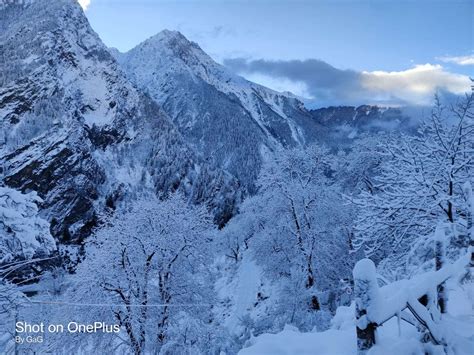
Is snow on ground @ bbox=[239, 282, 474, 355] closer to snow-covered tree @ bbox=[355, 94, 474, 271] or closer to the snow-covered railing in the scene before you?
the snow-covered railing

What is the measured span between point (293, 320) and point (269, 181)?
25.8 feet

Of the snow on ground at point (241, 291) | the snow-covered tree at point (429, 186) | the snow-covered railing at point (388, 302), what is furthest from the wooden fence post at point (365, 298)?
the snow on ground at point (241, 291)

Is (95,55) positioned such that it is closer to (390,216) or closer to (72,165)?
(72,165)

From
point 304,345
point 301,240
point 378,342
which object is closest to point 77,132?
point 301,240

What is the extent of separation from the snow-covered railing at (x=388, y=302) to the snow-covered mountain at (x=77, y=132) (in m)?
80.0

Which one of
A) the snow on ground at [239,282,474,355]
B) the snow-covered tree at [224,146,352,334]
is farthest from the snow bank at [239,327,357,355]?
the snow-covered tree at [224,146,352,334]

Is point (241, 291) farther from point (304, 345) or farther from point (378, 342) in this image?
point (378, 342)

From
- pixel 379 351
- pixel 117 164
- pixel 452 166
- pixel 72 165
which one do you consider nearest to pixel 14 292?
pixel 379 351

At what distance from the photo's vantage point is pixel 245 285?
36344 millimetres

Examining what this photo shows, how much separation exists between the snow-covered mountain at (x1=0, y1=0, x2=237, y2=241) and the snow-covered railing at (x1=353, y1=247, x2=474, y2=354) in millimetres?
79969

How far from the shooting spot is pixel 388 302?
13.4 ft

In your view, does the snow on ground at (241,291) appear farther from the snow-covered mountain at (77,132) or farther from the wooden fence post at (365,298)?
the snow-covered mountain at (77,132)

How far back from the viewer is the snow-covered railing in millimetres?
3996

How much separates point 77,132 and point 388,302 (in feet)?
327
